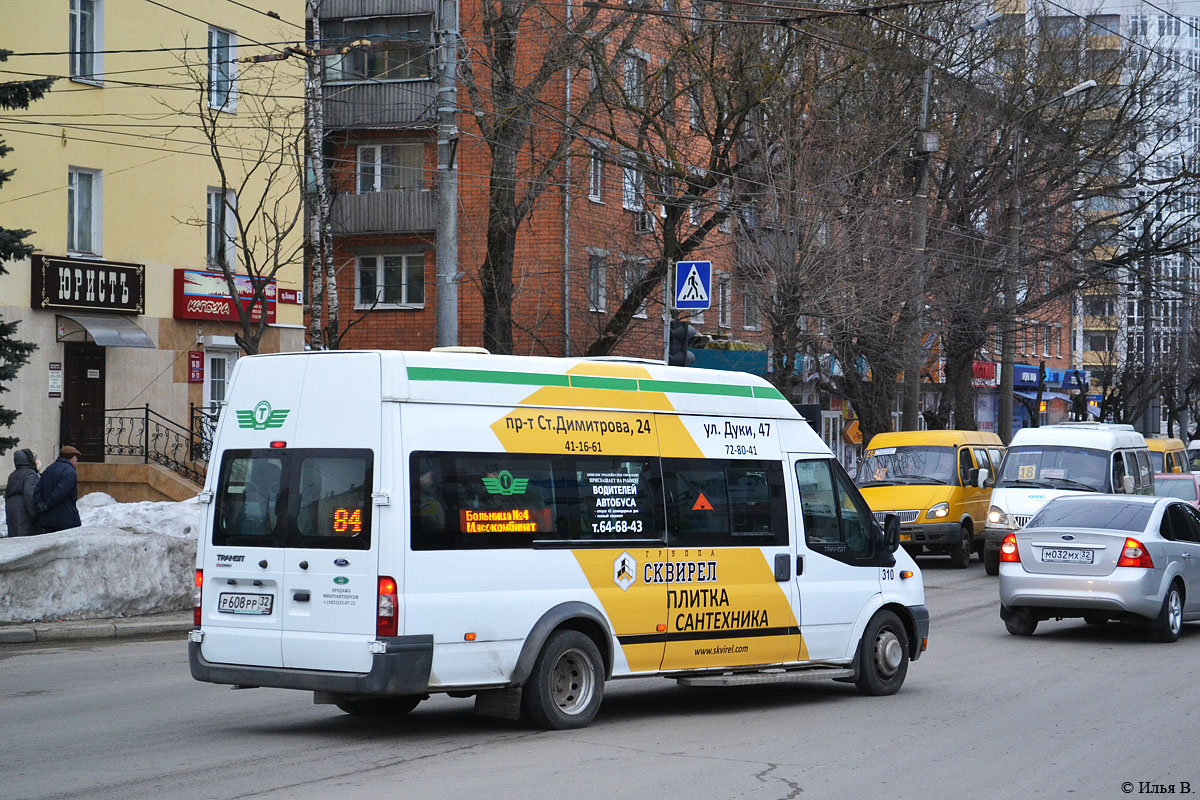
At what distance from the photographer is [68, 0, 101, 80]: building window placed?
2588 cm

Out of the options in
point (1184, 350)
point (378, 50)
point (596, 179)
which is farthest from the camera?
point (1184, 350)

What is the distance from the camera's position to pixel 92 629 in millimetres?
15219

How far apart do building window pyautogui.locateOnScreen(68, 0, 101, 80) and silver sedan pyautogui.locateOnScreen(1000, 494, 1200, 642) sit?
1887 cm

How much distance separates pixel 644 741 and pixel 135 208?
68.5 feet

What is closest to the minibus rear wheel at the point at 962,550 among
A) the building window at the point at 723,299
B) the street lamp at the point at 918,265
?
the street lamp at the point at 918,265

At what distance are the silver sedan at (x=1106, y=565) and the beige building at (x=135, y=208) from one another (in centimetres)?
1305

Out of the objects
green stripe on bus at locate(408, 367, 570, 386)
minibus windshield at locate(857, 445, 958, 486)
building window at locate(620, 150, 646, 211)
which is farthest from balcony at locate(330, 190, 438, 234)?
green stripe on bus at locate(408, 367, 570, 386)

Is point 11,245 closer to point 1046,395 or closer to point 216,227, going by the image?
point 216,227

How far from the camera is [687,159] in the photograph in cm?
2791

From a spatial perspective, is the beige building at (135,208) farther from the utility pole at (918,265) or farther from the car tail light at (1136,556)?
the car tail light at (1136,556)

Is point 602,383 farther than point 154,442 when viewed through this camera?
No

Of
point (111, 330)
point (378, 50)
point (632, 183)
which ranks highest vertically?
point (378, 50)

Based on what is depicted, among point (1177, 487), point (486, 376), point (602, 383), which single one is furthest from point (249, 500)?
point (1177, 487)

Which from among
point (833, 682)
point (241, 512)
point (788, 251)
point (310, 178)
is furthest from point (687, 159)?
point (241, 512)
